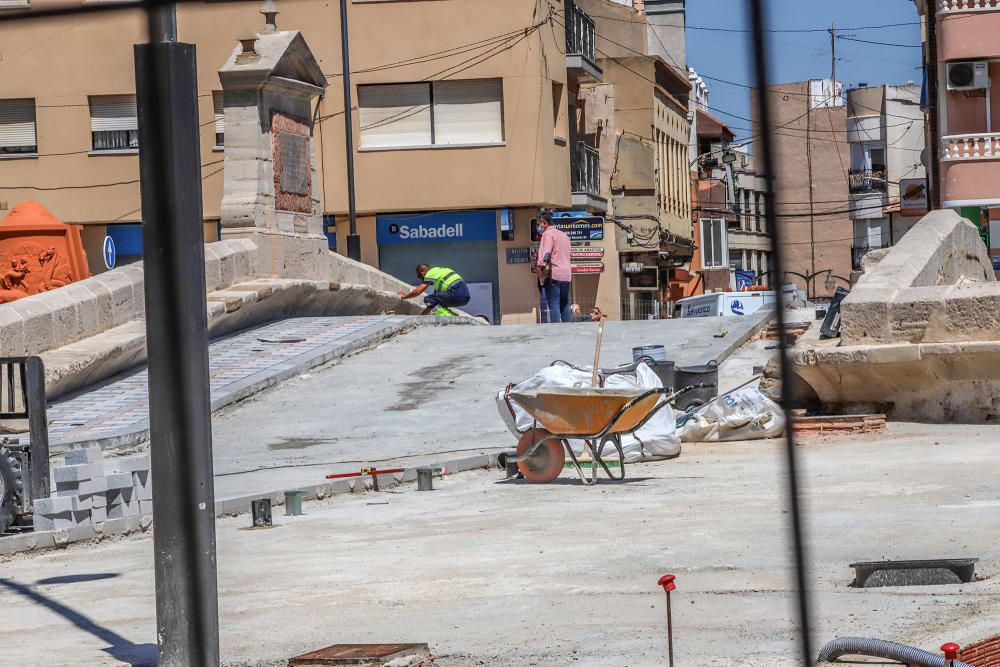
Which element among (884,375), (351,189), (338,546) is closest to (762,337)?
(884,375)

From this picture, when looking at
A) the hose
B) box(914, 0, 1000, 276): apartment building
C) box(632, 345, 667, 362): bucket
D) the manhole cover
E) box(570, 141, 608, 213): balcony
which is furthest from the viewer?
box(570, 141, 608, 213): balcony

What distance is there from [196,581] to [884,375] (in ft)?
26.6

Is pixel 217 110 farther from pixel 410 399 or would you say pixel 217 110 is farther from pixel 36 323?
pixel 410 399

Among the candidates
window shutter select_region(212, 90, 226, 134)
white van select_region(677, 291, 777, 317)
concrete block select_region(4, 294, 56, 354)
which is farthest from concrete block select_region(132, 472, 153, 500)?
window shutter select_region(212, 90, 226, 134)

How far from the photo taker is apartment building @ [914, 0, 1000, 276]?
99.7 ft

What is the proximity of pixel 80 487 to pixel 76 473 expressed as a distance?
98 millimetres

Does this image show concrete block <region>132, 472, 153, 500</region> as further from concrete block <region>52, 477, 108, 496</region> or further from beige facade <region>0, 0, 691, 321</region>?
beige facade <region>0, 0, 691, 321</region>

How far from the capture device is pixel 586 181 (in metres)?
38.5

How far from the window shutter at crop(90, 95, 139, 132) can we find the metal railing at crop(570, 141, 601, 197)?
10632mm

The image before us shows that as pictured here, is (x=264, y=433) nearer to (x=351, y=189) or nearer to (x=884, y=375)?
(x=884, y=375)

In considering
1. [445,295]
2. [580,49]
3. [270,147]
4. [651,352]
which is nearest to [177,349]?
[651,352]

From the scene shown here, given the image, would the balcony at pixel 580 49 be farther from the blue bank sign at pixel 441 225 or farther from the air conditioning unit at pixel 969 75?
the air conditioning unit at pixel 969 75

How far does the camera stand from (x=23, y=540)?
8367mm

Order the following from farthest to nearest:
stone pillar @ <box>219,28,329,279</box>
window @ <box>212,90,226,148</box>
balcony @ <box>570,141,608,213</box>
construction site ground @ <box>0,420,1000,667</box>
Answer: balcony @ <box>570,141,608,213</box>, window @ <box>212,90,226,148</box>, stone pillar @ <box>219,28,329,279</box>, construction site ground @ <box>0,420,1000,667</box>
